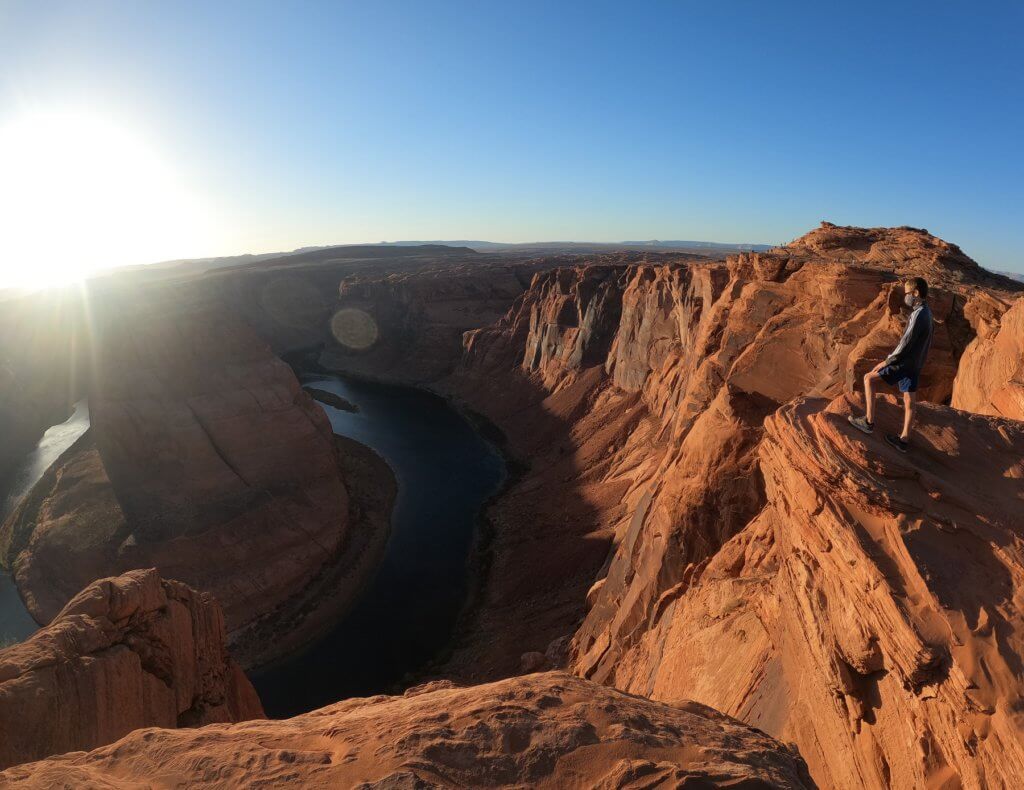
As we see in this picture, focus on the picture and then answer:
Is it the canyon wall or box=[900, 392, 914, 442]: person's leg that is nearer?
the canyon wall

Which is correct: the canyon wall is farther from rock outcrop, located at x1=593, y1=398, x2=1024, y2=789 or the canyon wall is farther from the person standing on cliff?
the person standing on cliff

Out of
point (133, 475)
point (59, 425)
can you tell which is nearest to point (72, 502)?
point (133, 475)

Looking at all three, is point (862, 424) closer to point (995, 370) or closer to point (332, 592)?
point (995, 370)

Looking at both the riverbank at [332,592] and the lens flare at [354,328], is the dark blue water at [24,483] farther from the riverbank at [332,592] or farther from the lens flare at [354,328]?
the lens flare at [354,328]

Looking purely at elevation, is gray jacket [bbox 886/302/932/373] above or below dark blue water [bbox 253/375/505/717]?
above

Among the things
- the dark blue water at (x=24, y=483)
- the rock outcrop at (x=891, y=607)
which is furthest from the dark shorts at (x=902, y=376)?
the dark blue water at (x=24, y=483)

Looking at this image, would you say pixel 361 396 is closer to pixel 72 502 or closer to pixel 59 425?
pixel 59 425

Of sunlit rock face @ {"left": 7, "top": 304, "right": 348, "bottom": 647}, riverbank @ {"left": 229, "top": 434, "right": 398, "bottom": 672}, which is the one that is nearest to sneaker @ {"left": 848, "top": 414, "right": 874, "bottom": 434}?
riverbank @ {"left": 229, "top": 434, "right": 398, "bottom": 672}

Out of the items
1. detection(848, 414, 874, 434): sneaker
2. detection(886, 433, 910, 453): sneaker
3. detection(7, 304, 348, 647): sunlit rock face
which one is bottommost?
detection(7, 304, 348, 647): sunlit rock face
